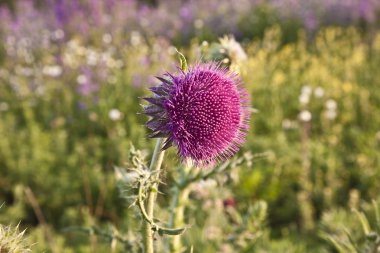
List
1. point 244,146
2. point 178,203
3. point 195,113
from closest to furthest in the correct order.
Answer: point 195,113
point 178,203
point 244,146

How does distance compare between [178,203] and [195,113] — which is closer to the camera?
[195,113]

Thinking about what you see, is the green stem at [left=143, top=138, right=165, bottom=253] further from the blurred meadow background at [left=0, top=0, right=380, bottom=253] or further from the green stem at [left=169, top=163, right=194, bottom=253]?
the green stem at [left=169, top=163, right=194, bottom=253]

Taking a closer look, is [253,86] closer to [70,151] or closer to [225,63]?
[70,151]

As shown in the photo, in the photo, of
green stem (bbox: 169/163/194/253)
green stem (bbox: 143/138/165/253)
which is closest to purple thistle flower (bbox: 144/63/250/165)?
green stem (bbox: 143/138/165/253)

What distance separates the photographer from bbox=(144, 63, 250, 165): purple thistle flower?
135 centimetres

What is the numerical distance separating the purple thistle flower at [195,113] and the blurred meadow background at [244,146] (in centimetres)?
23

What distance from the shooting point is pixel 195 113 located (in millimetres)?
1370

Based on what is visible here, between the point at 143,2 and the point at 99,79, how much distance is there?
6.40 metres

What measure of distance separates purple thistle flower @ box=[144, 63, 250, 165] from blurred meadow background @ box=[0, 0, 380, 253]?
226 millimetres

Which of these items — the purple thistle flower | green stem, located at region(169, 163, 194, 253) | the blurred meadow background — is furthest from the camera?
the blurred meadow background

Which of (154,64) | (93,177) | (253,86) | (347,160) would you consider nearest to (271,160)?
(347,160)

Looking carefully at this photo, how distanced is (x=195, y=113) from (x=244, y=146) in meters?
A: 3.17

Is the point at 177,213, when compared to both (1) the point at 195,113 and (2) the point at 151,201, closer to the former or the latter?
(2) the point at 151,201

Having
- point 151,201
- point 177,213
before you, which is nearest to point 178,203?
point 177,213
